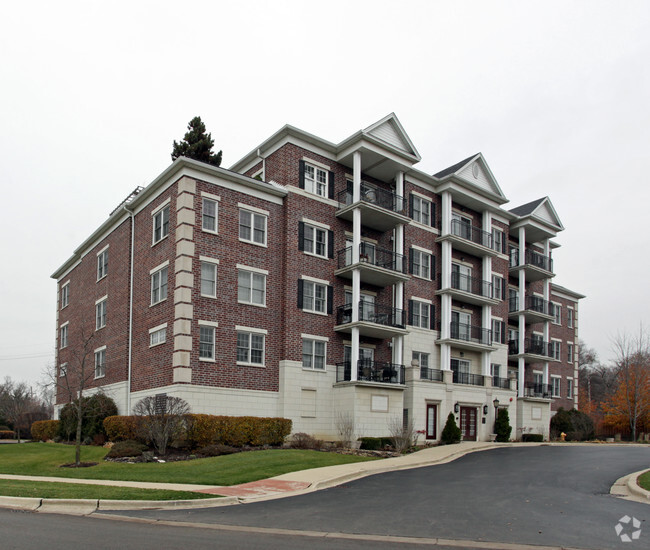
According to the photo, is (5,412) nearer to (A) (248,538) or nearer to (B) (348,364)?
(B) (348,364)

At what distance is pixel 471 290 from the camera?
41.3 metres

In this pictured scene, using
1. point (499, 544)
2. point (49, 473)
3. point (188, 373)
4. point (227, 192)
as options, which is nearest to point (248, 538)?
point (499, 544)

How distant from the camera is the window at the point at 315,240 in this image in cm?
3195

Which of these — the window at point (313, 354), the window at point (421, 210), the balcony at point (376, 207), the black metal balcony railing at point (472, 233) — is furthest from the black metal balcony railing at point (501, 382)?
the window at point (313, 354)

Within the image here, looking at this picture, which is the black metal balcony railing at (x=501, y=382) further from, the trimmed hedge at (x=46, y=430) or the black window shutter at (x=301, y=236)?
the trimmed hedge at (x=46, y=430)

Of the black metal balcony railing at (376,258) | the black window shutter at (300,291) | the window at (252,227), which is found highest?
the window at (252,227)

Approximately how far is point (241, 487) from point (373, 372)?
18.1 m

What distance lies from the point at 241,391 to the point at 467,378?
1669 cm

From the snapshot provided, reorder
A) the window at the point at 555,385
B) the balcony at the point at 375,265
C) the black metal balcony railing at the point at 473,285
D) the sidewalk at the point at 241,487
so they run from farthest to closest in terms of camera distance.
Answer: the window at the point at 555,385, the black metal balcony railing at the point at 473,285, the balcony at the point at 375,265, the sidewalk at the point at 241,487

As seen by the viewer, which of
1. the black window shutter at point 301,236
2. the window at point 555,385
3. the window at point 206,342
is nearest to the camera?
the window at point 206,342

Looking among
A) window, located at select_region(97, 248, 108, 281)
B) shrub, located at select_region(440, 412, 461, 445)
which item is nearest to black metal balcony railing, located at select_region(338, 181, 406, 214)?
shrub, located at select_region(440, 412, 461, 445)

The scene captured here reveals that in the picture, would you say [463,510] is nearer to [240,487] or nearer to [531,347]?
[240,487]

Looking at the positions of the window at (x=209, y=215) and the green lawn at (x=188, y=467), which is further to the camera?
the window at (x=209, y=215)

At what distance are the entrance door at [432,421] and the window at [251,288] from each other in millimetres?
11856
